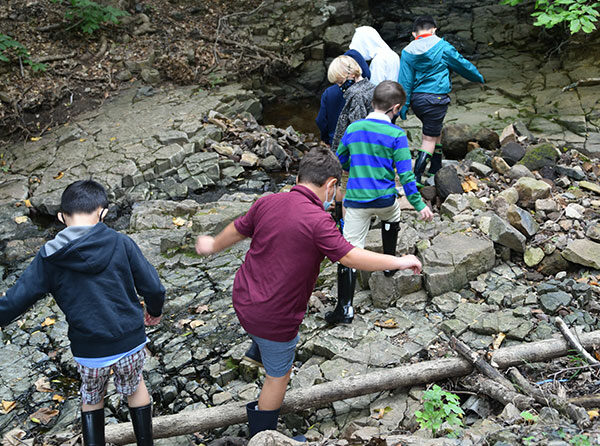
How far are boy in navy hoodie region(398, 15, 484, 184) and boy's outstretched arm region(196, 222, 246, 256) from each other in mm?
3158

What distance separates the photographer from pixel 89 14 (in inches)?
→ 403

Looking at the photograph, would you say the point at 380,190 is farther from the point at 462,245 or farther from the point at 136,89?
the point at 136,89

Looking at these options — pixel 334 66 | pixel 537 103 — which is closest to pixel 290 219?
pixel 334 66

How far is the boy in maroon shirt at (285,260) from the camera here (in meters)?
2.75

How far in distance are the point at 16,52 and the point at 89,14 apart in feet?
5.30

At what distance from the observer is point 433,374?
339 cm

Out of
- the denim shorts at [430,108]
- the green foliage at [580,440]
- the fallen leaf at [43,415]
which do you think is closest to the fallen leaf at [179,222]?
the fallen leaf at [43,415]

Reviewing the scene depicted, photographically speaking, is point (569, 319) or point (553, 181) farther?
point (553, 181)

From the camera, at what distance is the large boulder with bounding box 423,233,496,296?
14.8ft

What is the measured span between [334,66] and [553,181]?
313 cm

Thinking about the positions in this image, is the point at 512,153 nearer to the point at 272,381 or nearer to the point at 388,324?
the point at 388,324

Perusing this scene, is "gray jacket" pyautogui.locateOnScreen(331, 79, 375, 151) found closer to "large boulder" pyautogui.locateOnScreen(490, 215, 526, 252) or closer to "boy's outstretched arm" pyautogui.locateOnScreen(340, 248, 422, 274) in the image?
"large boulder" pyautogui.locateOnScreen(490, 215, 526, 252)

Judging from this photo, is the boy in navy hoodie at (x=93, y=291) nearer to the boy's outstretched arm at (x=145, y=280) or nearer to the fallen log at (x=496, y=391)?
the boy's outstretched arm at (x=145, y=280)

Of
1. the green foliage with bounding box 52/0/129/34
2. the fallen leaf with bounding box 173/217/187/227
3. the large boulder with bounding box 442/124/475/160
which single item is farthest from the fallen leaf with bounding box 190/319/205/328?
the green foliage with bounding box 52/0/129/34
